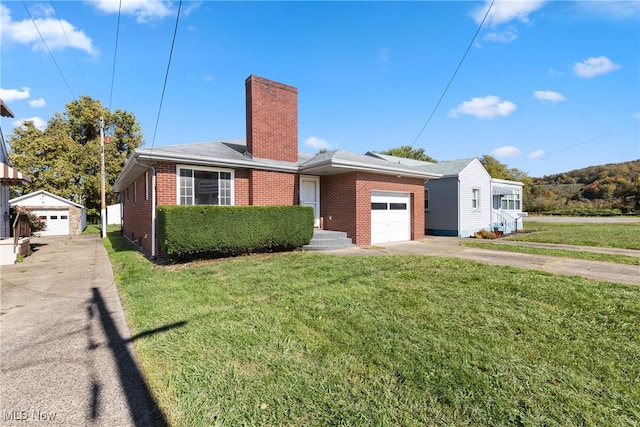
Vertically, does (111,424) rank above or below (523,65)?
below

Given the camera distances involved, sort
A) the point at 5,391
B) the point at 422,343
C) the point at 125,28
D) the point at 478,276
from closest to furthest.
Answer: the point at 5,391 → the point at 422,343 → the point at 478,276 → the point at 125,28

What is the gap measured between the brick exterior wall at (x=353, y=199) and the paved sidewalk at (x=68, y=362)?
7.81m

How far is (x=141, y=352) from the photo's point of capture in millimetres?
3188

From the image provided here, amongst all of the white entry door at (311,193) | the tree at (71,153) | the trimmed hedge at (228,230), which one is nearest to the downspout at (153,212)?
the trimmed hedge at (228,230)

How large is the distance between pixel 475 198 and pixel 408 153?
2618 centimetres

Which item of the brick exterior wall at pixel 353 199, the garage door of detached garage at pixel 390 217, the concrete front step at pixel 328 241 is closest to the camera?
the concrete front step at pixel 328 241

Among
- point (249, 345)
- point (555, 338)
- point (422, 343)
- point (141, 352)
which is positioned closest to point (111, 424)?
point (141, 352)

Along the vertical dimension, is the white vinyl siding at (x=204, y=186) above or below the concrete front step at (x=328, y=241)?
above

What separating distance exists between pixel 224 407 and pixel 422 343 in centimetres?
205

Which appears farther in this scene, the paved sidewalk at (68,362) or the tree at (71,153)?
the tree at (71,153)

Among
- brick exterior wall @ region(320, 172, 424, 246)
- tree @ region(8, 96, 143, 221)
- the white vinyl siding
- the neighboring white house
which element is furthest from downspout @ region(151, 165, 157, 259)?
tree @ region(8, 96, 143, 221)

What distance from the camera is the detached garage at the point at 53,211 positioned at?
1994 cm

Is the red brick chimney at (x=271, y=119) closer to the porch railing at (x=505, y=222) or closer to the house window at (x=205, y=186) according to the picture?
the house window at (x=205, y=186)

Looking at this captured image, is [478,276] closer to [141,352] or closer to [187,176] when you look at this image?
[141,352]
